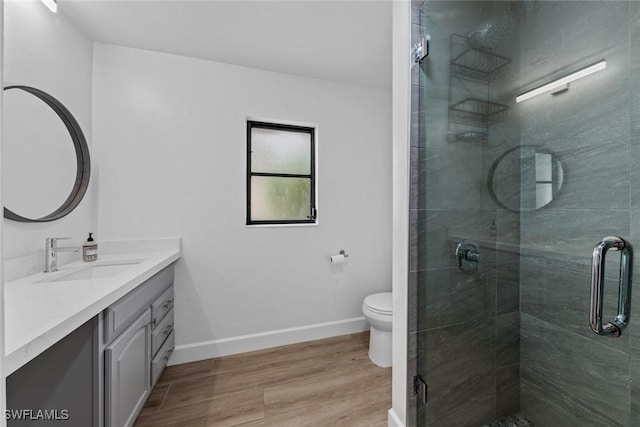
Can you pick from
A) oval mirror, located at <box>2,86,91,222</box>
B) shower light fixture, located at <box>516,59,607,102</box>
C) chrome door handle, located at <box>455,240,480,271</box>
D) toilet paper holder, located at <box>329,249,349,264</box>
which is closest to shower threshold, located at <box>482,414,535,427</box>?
chrome door handle, located at <box>455,240,480,271</box>

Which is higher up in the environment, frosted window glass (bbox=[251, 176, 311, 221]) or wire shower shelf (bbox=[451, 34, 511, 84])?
wire shower shelf (bbox=[451, 34, 511, 84])

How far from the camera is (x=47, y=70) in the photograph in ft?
4.95

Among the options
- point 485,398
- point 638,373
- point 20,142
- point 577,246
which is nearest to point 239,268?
point 20,142

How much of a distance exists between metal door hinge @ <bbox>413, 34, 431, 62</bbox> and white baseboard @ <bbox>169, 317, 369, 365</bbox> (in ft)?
6.97

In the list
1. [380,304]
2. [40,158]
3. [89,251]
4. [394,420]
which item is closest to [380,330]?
[380,304]

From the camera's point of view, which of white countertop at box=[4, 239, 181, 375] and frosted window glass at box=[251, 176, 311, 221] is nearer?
white countertop at box=[4, 239, 181, 375]

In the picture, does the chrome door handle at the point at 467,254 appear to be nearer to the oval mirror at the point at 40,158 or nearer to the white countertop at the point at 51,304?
the white countertop at the point at 51,304

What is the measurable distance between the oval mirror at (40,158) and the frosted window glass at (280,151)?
1.17 meters

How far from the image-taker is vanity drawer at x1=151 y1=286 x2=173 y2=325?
1.57 m

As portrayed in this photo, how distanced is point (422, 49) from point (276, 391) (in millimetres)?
2128

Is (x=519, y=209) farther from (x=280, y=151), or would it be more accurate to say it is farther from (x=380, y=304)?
(x=280, y=151)

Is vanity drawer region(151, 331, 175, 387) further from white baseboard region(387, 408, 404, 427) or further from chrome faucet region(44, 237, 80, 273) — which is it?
white baseboard region(387, 408, 404, 427)

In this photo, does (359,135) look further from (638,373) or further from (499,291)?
(638,373)

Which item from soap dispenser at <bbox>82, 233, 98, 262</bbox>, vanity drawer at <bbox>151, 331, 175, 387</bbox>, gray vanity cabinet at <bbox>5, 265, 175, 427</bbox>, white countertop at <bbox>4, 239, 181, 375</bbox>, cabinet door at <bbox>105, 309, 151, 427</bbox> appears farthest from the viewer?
soap dispenser at <bbox>82, 233, 98, 262</bbox>
